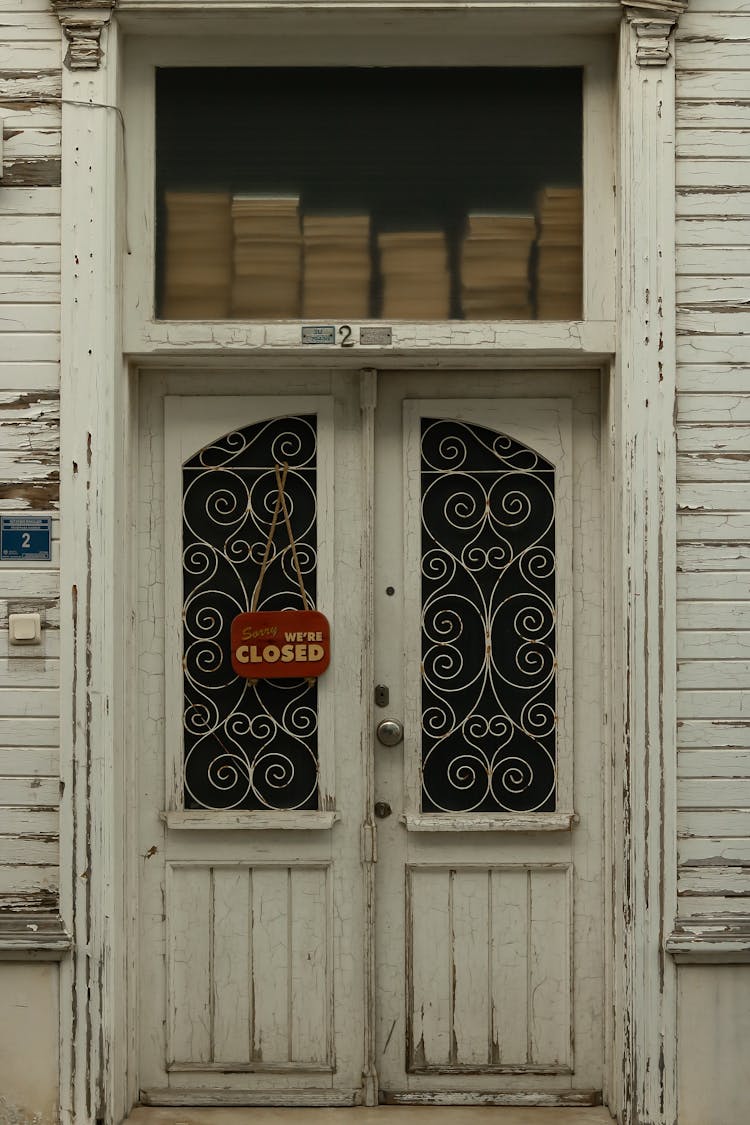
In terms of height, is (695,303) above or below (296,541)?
above

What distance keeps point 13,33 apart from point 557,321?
1.94 m

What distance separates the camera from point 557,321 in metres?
3.69

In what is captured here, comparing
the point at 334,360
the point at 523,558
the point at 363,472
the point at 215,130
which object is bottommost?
the point at 523,558

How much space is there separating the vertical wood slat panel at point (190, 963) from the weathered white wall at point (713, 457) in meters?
1.55

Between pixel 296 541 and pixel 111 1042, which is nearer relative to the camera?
pixel 111 1042

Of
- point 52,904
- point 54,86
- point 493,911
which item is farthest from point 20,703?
point 54,86

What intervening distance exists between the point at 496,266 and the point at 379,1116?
2.78 metres

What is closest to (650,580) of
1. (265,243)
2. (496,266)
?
(496,266)

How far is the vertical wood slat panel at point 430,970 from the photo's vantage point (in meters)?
3.78

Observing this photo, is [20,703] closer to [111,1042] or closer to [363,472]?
[111,1042]

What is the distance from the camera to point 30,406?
3.58 metres

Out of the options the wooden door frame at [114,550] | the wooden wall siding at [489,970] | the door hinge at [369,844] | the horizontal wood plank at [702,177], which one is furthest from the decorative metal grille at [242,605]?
the horizontal wood plank at [702,177]

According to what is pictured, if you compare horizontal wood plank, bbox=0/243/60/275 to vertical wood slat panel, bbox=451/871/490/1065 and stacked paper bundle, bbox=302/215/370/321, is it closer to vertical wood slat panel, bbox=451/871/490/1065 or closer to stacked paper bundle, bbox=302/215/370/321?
stacked paper bundle, bbox=302/215/370/321

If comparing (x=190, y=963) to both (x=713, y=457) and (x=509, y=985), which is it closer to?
(x=509, y=985)
